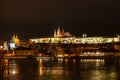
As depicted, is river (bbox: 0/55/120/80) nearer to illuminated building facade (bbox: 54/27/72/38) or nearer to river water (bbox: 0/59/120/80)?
river water (bbox: 0/59/120/80)

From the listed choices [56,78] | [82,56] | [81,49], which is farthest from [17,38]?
[56,78]

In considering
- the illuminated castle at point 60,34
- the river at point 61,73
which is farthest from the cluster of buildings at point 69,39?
the river at point 61,73

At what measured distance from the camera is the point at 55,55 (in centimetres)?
9412

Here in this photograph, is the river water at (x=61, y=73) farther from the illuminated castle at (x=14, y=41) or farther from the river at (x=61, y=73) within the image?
the illuminated castle at (x=14, y=41)

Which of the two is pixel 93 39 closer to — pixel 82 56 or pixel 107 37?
pixel 107 37

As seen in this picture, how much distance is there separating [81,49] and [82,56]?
11951mm

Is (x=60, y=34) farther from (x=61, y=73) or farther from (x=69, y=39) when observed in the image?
(x=61, y=73)

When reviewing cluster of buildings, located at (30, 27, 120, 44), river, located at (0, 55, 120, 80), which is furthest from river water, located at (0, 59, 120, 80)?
cluster of buildings, located at (30, 27, 120, 44)

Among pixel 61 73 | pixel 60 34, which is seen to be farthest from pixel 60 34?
pixel 61 73

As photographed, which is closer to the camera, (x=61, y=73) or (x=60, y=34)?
(x=61, y=73)

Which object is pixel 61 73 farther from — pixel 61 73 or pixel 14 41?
pixel 14 41

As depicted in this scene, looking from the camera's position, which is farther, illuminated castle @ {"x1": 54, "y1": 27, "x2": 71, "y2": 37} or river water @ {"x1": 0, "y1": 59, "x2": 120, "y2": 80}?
illuminated castle @ {"x1": 54, "y1": 27, "x2": 71, "y2": 37}

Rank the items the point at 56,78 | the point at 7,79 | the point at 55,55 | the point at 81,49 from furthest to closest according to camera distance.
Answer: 1. the point at 81,49
2. the point at 55,55
3. the point at 56,78
4. the point at 7,79

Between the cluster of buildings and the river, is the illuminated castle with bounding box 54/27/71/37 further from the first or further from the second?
the river
